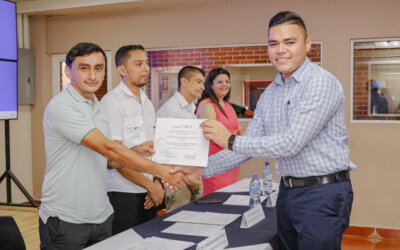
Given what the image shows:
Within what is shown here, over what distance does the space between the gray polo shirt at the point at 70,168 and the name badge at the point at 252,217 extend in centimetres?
72

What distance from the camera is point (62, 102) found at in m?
2.02

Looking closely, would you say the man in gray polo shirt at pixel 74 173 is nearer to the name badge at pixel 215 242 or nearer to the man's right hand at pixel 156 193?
the man's right hand at pixel 156 193

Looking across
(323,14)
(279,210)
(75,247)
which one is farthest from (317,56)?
(75,247)

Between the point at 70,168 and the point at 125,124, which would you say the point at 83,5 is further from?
the point at 70,168

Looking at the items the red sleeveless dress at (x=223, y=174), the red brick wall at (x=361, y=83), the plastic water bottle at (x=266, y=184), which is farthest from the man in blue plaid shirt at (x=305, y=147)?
the red brick wall at (x=361, y=83)

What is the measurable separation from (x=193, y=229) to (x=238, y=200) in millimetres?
784

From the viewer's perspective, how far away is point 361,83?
4691mm

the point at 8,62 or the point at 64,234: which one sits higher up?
the point at 8,62

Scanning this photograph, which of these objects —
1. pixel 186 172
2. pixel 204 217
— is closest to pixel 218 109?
pixel 186 172

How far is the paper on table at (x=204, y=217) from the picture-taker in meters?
2.25

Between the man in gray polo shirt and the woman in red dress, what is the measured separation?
166 cm

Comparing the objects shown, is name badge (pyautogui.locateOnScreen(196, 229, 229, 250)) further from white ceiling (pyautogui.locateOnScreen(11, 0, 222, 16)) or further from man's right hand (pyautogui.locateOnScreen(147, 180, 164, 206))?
white ceiling (pyautogui.locateOnScreen(11, 0, 222, 16))

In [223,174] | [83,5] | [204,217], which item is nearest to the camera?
[204,217]

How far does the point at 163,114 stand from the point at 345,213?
1964 millimetres
